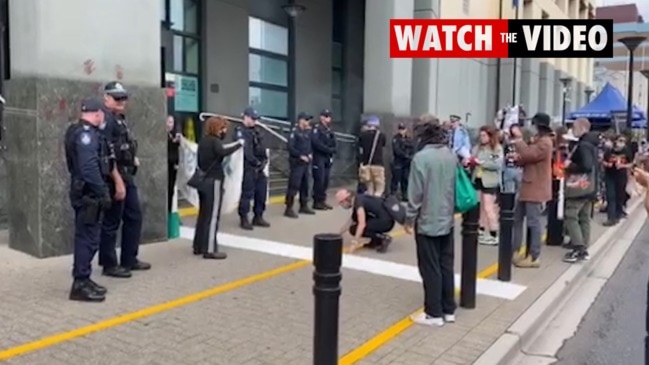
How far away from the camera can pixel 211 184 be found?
770cm

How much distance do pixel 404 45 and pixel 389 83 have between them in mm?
1467

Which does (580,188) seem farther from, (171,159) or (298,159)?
(171,159)

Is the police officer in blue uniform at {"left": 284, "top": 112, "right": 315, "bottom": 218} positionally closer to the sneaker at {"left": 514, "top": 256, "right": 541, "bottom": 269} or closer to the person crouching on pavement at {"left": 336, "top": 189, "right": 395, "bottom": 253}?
the person crouching on pavement at {"left": 336, "top": 189, "right": 395, "bottom": 253}

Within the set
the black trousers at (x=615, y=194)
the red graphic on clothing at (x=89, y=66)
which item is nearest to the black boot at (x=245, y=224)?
the red graphic on clothing at (x=89, y=66)

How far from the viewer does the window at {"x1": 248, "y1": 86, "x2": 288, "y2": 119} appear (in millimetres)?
18922

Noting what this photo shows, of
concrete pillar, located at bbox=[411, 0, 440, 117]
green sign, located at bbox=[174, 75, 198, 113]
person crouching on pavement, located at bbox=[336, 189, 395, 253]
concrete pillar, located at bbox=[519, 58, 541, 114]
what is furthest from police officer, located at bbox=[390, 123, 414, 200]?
concrete pillar, located at bbox=[519, 58, 541, 114]

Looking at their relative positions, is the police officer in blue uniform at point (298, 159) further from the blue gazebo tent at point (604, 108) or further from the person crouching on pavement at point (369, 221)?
the blue gazebo tent at point (604, 108)

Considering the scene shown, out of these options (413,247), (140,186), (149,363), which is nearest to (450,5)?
(413,247)

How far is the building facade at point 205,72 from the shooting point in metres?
7.36

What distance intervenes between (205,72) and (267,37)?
3.60 meters

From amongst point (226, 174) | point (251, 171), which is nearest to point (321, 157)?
point (251, 171)

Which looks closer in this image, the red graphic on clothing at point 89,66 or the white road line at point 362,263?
the white road line at point 362,263

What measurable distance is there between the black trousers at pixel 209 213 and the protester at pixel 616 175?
8177 mm

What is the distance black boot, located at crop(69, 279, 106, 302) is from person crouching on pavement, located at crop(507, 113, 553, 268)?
16.4ft
